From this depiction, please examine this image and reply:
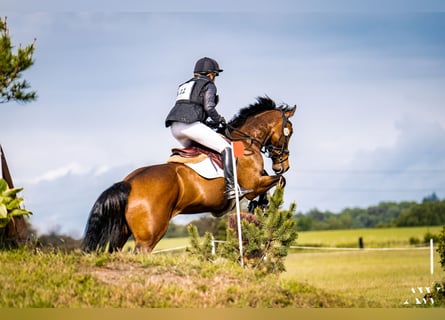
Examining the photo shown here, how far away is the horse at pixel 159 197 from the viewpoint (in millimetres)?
7305

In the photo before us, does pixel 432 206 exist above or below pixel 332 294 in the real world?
above

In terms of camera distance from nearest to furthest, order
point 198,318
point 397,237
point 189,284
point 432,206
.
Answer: point 198,318 < point 189,284 < point 397,237 < point 432,206

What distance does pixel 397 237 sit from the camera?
1049 inches

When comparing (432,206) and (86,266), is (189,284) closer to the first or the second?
(86,266)

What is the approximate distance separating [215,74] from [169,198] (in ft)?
5.43

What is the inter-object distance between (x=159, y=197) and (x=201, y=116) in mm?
1130

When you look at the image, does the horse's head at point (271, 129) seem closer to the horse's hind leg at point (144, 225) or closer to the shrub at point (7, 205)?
the horse's hind leg at point (144, 225)

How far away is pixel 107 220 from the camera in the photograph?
728 centimetres

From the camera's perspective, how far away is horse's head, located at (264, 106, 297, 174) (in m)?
8.77

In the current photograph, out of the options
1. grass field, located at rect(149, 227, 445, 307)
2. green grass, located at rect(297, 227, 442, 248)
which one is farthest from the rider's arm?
green grass, located at rect(297, 227, 442, 248)

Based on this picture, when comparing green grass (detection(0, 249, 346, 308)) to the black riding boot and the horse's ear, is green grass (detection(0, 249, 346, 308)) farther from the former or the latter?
the horse's ear

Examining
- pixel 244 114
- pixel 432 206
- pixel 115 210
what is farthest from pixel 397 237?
pixel 115 210

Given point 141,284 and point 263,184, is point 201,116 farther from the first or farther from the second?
point 141,284

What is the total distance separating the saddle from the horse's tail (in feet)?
2.57
